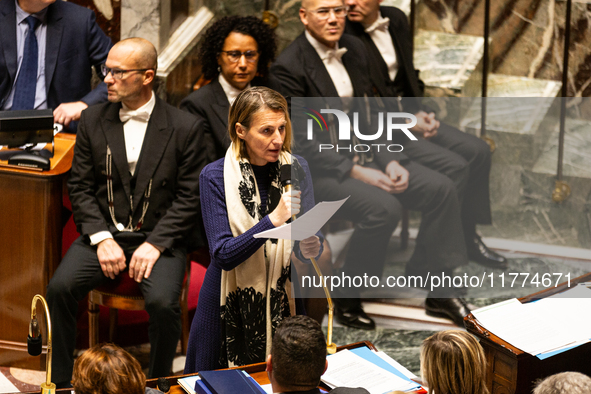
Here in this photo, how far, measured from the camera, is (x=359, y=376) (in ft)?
7.89

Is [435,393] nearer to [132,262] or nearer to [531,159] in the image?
[531,159]

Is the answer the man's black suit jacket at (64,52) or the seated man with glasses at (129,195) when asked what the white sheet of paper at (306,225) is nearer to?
the seated man with glasses at (129,195)

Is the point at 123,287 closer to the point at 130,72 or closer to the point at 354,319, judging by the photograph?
the point at 130,72

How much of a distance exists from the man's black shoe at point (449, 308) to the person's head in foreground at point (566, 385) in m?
1.46

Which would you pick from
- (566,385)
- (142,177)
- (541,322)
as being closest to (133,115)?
(142,177)

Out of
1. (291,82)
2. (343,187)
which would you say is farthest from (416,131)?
(291,82)

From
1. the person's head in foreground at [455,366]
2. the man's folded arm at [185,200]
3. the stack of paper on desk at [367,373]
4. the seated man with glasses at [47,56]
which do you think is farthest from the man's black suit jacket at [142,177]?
the person's head in foreground at [455,366]

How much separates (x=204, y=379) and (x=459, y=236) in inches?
51.1

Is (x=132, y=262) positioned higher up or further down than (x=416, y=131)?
further down

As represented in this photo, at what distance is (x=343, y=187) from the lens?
9.49 ft

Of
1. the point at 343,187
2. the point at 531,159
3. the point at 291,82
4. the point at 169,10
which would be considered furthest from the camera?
the point at 169,10

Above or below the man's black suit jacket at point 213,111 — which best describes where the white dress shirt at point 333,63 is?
above

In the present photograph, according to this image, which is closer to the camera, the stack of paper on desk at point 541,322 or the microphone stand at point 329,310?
the microphone stand at point 329,310

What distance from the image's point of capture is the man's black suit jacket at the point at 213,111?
380 cm
